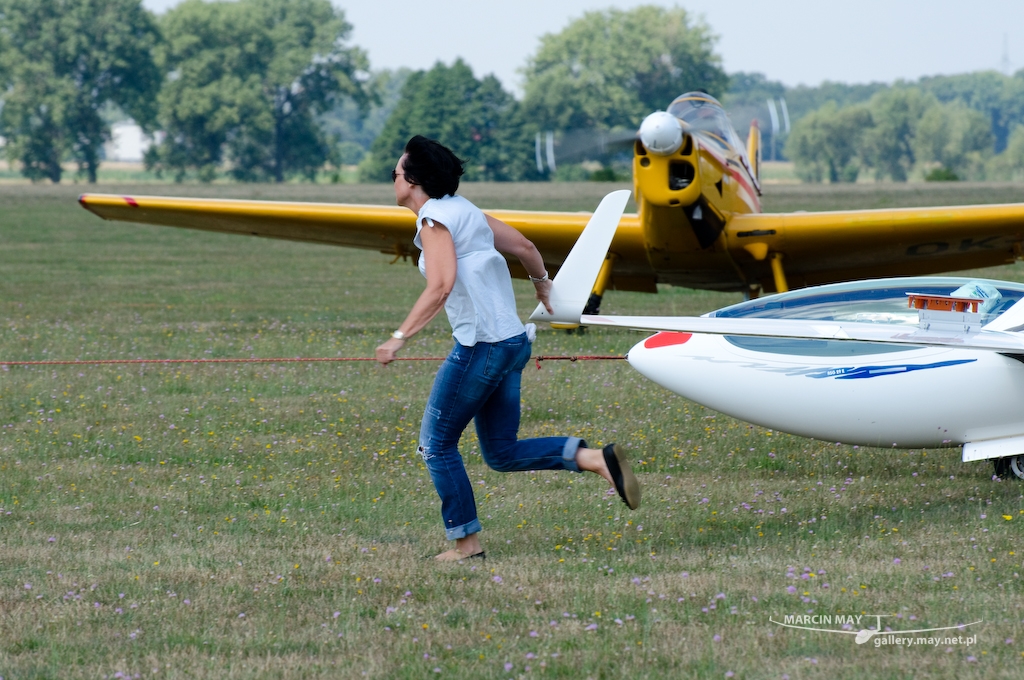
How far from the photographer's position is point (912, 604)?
4.60 meters

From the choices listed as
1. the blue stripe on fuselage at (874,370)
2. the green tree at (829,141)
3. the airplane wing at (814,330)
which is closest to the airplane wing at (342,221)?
the blue stripe on fuselage at (874,370)

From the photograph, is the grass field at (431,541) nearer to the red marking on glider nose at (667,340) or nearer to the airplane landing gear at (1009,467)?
the airplane landing gear at (1009,467)

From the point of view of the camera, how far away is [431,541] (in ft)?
18.8

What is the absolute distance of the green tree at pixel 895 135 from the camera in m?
129

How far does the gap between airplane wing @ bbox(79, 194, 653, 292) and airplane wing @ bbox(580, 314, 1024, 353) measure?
7989mm

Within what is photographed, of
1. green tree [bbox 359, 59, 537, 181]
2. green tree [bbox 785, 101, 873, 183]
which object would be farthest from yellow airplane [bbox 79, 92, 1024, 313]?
green tree [bbox 785, 101, 873, 183]

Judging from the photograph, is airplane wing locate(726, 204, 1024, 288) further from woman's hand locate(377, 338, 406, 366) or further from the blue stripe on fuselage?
woman's hand locate(377, 338, 406, 366)

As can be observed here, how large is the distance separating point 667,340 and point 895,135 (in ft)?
433

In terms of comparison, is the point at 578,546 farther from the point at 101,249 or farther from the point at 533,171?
the point at 533,171

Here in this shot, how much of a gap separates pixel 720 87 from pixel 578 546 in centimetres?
11481

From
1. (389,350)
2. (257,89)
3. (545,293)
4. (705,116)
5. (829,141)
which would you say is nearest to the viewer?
(389,350)

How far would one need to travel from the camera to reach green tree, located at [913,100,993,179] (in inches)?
4899

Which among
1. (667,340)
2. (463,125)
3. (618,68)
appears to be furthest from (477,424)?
(618,68)

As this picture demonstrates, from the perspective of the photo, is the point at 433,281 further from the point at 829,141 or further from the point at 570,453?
the point at 829,141
